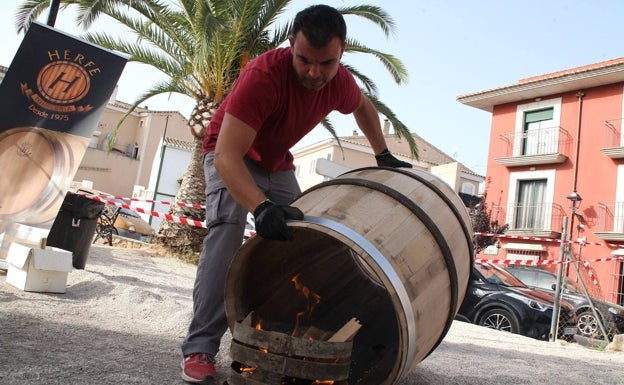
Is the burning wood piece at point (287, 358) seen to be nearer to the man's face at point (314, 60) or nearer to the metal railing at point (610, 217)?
the man's face at point (314, 60)

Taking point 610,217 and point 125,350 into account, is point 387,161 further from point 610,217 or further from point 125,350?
point 610,217

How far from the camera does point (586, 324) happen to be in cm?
932

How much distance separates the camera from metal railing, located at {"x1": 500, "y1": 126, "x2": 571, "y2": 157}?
21.3m

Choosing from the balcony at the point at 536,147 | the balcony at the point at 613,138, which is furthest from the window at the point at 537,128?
the balcony at the point at 613,138

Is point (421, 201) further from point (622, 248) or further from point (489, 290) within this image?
point (622, 248)

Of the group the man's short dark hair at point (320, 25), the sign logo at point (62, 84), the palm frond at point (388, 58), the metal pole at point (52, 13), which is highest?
the palm frond at point (388, 58)

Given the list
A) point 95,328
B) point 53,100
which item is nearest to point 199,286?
point 95,328

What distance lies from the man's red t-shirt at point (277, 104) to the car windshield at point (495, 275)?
22.8 feet

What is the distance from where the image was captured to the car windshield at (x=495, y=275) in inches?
356

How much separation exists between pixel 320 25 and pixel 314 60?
156 mm

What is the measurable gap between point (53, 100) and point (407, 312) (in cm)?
460

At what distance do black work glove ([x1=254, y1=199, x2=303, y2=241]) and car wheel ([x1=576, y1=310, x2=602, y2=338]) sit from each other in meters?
8.72

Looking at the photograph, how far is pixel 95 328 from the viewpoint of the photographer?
136 inches

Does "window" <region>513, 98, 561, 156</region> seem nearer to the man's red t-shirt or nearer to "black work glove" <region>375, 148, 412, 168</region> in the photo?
"black work glove" <region>375, 148, 412, 168</region>
